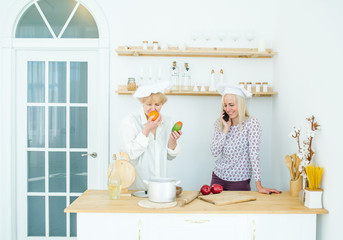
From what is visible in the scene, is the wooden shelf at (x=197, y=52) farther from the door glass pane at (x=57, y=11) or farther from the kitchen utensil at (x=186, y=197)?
the kitchen utensil at (x=186, y=197)

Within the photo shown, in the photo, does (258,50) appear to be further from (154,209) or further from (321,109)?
(154,209)

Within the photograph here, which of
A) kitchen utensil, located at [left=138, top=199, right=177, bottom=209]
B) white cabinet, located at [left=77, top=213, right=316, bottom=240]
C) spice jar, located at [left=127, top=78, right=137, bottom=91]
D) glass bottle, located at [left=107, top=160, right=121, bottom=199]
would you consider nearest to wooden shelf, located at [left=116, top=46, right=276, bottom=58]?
spice jar, located at [left=127, top=78, right=137, bottom=91]

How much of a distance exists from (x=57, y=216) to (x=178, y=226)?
1951 mm

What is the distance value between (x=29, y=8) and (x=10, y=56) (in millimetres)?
525

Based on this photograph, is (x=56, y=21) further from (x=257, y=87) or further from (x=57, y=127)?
(x=257, y=87)

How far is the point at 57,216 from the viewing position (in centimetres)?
348

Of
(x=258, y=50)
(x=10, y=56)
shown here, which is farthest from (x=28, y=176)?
(x=258, y=50)

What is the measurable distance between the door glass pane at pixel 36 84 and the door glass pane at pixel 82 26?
17.4 inches

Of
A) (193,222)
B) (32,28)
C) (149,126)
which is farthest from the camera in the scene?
(32,28)

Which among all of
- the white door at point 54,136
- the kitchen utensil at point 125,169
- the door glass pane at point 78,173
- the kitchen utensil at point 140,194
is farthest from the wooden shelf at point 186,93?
the kitchen utensil at point 140,194

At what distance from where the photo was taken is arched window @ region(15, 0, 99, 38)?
3387 millimetres

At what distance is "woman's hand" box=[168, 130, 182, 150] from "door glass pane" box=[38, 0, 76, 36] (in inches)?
69.0

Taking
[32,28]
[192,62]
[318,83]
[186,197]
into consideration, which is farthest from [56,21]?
[318,83]

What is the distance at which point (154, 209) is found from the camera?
1968mm
